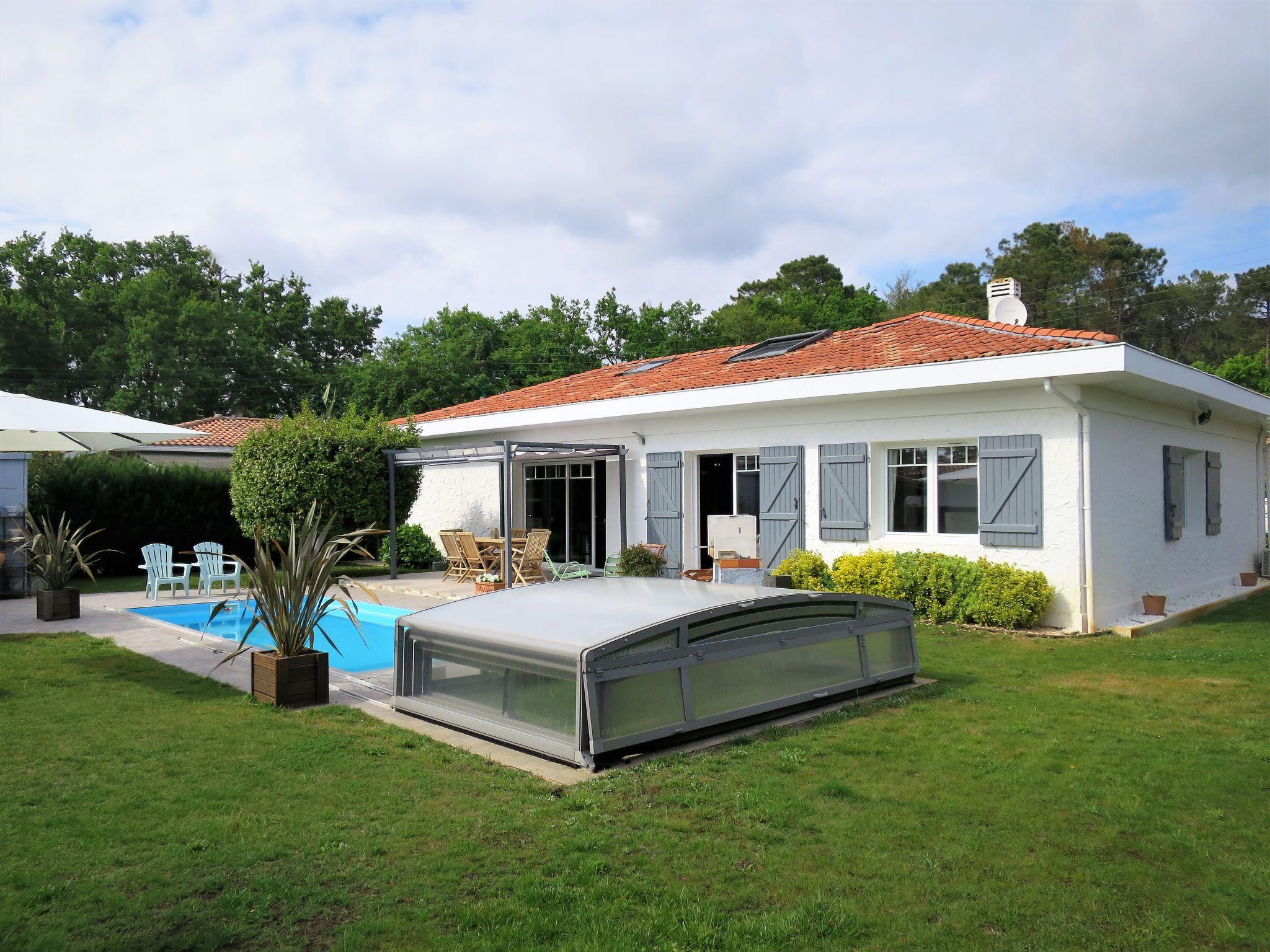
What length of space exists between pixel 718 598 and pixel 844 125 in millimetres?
10872

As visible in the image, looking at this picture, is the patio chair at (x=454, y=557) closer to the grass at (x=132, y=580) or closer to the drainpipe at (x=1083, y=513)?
the grass at (x=132, y=580)

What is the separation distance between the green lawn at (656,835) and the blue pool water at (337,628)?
136 inches

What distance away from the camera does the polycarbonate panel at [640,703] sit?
4.75 metres

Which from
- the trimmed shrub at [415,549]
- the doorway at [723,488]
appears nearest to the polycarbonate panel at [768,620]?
the doorway at [723,488]

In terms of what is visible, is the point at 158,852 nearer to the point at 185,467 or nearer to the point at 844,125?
the point at 844,125

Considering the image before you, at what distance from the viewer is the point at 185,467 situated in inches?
744

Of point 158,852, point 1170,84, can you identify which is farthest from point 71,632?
point 1170,84

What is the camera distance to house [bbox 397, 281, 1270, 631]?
963cm

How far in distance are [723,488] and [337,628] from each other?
5951 millimetres

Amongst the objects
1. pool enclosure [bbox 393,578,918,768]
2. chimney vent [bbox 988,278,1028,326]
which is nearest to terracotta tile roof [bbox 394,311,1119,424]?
chimney vent [bbox 988,278,1028,326]

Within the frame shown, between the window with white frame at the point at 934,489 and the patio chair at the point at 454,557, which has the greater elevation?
the window with white frame at the point at 934,489

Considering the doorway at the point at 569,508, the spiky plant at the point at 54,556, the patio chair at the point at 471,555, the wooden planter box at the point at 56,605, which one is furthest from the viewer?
the doorway at the point at 569,508

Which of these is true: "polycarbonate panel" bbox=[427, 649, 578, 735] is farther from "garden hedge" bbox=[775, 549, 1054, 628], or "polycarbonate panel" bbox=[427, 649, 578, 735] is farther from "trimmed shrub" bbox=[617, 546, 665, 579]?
"trimmed shrub" bbox=[617, 546, 665, 579]

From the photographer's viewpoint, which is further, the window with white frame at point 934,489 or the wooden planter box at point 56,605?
the wooden planter box at point 56,605
